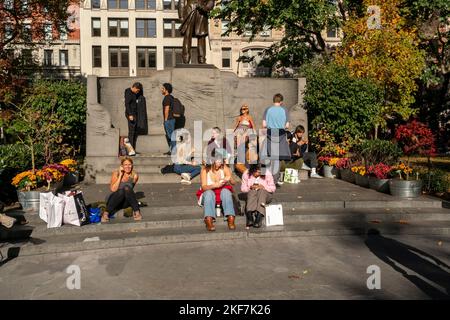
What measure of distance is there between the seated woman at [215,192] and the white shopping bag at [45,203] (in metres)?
2.63

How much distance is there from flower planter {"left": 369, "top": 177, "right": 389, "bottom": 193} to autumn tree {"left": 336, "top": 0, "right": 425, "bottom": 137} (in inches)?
327

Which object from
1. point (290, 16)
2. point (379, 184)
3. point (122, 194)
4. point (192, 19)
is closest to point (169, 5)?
point (290, 16)

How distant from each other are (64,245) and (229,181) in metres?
3.12

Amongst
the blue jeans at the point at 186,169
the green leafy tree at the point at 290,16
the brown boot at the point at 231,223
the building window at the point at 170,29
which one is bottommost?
the brown boot at the point at 231,223

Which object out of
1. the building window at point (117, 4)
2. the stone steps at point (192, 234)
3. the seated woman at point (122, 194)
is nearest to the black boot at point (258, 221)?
the stone steps at point (192, 234)

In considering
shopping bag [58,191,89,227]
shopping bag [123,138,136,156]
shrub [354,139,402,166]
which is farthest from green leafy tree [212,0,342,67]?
shopping bag [58,191,89,227]

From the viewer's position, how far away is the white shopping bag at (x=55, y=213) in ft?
26.6

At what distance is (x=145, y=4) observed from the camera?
58.5 m

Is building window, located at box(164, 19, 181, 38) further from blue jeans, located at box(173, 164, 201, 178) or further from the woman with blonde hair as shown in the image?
blue jeans, located at box(173, 164, 201, 178)

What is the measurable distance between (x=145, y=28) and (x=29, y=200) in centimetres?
5273

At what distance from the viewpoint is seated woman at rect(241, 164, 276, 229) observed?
336 inches

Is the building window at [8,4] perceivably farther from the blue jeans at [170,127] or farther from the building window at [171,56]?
the building window at [171,56]
